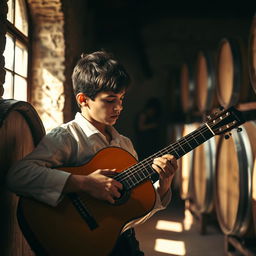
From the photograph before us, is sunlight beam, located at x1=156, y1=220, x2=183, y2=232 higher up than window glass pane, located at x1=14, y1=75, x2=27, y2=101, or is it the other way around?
window glass pane, located at x1=14, y1=75, x2=27, y2=101

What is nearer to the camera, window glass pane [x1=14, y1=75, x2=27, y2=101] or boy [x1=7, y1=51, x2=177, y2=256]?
boy [x1=7, y1=51, x2=177, y2=256]

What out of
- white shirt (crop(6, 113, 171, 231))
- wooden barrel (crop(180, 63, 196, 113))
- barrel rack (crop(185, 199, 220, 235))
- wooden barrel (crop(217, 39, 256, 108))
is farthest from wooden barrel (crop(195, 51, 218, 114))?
white shirt (crop(6, 113, 171, 231))

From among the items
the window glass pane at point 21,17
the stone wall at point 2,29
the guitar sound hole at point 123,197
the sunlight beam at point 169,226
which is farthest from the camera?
the sunlight beam at point 169,226

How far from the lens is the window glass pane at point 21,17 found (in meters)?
2.89

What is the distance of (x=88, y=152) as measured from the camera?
158 centimetres

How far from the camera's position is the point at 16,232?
1.63 meters

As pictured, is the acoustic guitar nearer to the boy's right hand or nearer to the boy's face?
the boy's right hand

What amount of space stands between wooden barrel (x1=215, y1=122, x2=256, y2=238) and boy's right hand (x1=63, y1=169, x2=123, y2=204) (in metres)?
1.20

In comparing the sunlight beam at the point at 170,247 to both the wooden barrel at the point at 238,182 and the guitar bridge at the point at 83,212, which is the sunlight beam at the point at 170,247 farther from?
the guitar bridge at the point at 83,212

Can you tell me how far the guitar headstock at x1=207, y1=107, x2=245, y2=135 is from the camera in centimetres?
167

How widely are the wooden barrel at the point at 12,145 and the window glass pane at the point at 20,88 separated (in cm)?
127

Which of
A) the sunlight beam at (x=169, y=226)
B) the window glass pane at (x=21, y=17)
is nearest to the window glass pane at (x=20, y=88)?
the window glass pane at (x=21, y=17)

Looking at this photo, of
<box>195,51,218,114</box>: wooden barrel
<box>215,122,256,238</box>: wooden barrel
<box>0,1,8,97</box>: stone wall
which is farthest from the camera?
<box>195,51,218,114</box>: wooden barrel

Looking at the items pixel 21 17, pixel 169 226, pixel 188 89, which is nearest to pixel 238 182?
pixel 169 226
